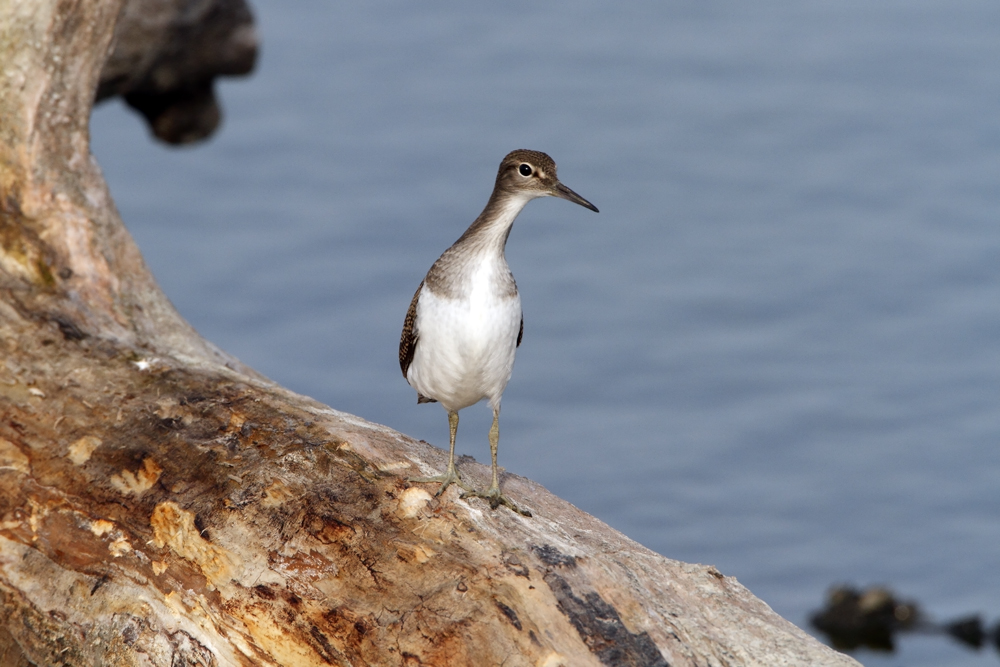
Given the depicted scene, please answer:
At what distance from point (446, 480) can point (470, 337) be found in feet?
2.70

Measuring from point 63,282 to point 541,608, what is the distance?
4.33m

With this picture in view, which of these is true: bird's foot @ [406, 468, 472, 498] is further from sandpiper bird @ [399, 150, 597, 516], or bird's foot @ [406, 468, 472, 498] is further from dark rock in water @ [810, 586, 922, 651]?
dark rock in water @ [810, 586, 922, 651]

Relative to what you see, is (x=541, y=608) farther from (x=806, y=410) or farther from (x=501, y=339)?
(x=806, y=410)

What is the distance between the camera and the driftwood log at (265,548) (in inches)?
252

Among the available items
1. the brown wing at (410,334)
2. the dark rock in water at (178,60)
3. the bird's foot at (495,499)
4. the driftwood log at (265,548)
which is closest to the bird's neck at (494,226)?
the brown wing at (410,334)

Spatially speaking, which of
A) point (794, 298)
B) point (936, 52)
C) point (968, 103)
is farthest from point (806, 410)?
point (936, 52)

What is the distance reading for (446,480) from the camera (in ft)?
23.5

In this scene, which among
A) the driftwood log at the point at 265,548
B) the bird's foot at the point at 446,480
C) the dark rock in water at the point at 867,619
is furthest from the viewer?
the dark rock in water at the point at 867,619

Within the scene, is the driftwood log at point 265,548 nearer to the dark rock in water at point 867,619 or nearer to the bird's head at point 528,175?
the bird's head at point 528,175

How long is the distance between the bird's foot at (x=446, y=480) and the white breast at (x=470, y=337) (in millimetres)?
581

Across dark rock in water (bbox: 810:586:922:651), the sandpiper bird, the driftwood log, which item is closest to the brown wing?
the sandpiper bird

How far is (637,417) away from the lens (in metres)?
13.5

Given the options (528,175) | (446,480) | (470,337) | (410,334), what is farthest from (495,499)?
(528,175)

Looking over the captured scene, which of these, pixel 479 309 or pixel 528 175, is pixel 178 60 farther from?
pixel 479 309
